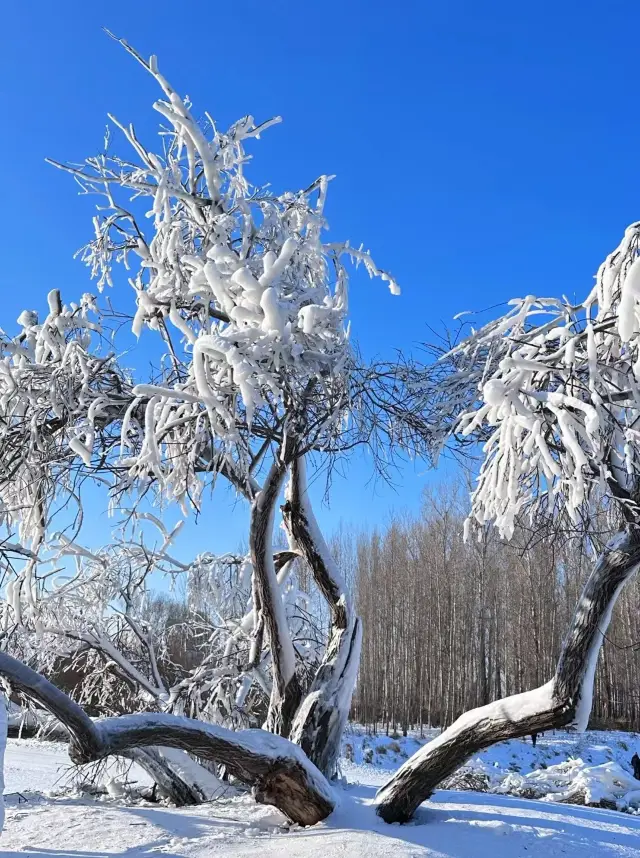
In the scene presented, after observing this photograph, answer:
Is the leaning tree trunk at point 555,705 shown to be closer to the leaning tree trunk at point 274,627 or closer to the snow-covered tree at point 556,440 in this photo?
the snow-covered tree at point 556,440

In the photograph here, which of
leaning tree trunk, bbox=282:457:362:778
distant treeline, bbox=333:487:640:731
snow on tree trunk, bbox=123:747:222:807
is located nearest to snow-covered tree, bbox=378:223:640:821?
leaning tree trunk, bbox=282:457:362:778

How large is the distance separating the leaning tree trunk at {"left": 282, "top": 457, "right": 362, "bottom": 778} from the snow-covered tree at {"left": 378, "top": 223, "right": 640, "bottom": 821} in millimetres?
741

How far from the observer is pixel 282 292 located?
4605 mm

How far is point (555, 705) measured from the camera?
4270 millimetres

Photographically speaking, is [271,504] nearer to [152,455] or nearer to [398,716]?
[152,455]

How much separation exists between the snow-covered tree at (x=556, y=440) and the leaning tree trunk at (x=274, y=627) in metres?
1.34

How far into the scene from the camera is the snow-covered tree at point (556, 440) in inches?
124

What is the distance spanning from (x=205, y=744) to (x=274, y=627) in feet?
6.12

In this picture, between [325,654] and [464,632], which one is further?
[464,632]

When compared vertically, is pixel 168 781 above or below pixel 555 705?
below

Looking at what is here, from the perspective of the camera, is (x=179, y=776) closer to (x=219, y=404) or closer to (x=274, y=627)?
(x=274, y=627)

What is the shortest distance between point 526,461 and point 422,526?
19.1 meters

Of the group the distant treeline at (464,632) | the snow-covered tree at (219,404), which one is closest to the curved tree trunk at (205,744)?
the snow-covered tree at (219,404)

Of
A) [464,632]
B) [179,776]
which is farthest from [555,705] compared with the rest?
[464,632]
